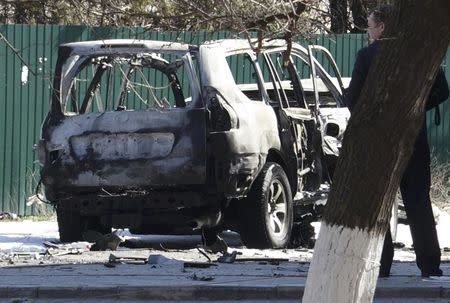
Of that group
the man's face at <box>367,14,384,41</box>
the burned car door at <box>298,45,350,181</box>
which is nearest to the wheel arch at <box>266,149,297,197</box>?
the burned car door at <box>298,45,350,181</box>

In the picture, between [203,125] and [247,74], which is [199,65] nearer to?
[203,125]

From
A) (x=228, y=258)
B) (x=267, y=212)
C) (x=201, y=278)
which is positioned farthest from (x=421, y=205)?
(x=267, y=212)

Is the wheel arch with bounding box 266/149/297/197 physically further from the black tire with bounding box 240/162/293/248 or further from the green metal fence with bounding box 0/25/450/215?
A: the green metal fence with bounding box 0/25/450/215

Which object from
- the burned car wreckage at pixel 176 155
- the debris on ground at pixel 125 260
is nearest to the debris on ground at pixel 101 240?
the burned car wreckage at pixel 176 155

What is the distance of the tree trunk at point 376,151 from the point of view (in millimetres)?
5238

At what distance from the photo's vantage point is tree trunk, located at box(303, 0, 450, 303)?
5.24m

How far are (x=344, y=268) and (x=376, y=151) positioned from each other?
0.65 metres

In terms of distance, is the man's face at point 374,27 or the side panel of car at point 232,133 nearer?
the man's face at point 374,27

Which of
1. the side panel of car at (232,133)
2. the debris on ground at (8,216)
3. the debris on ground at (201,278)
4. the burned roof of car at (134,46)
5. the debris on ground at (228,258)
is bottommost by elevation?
the debris on ground at (8,216)

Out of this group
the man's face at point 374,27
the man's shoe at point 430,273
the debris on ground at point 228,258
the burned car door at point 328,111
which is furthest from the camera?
the burned car door at point 328,111

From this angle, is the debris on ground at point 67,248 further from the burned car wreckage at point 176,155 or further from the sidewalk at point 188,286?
the sidewalk at point 188,286

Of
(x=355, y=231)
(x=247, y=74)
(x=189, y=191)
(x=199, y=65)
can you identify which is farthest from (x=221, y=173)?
(x=247, y=74)

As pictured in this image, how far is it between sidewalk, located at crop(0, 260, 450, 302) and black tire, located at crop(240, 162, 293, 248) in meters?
1.28

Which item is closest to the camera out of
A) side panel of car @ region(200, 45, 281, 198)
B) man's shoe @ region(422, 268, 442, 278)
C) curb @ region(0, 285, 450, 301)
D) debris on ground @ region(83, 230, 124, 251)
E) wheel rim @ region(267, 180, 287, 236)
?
curb @ region(0, 285, 450, 301)
